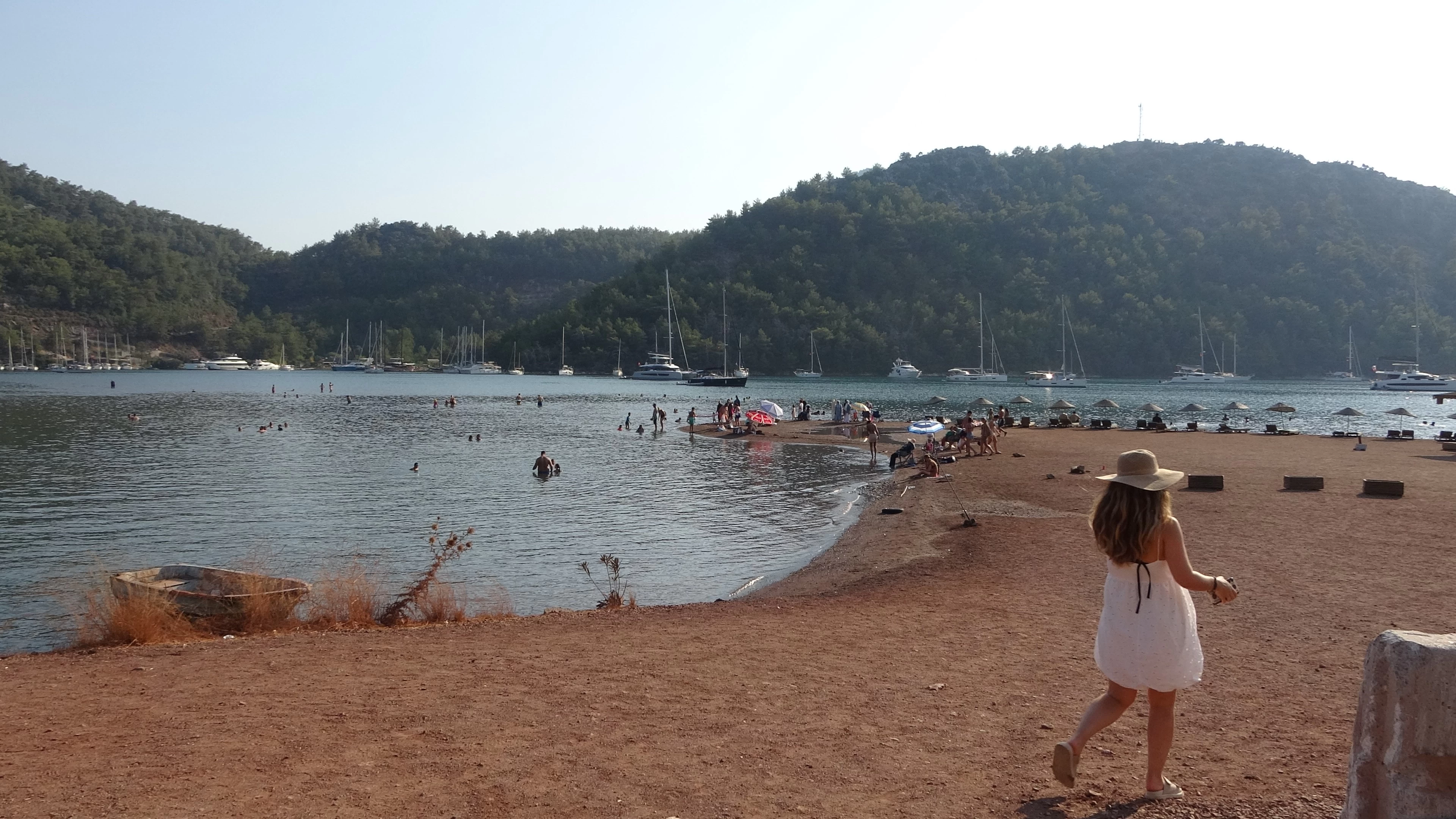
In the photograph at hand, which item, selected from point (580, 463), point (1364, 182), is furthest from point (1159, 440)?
point (1364, 182)

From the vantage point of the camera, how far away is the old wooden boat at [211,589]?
11.6 meters

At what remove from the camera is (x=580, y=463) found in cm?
3625

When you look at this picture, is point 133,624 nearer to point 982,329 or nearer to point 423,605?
point 423,605

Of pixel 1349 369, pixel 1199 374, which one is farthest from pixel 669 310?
pixel 1349 369

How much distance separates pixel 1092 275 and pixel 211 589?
168205 mm

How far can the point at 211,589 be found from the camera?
41.3 ft

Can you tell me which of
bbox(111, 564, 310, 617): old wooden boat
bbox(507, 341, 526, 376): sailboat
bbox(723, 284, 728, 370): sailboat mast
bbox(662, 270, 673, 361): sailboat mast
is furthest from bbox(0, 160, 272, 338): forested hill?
bbox(111, 564, 310, 617): old wooden boat

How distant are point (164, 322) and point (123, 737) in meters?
213

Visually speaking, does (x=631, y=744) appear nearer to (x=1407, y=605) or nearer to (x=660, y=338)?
(x=1407, y=605)

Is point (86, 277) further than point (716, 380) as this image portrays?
Yes

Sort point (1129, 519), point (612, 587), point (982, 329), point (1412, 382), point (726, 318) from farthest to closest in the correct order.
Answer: point (726, 318)
point (982, 329)
point (1412, 382)
point (612, 587)
point (1129, 519)

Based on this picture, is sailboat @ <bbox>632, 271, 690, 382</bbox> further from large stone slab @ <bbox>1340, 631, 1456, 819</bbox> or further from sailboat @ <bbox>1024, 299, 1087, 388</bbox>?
large stone slab @ <bbox>1340, 631, 1456, 819</bbox>

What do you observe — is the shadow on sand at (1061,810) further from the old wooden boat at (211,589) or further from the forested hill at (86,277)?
the forested hill at (86,277)

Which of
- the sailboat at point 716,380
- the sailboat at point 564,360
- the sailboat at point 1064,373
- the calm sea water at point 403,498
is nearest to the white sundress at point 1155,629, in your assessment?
the calm sea water at point 403,498
